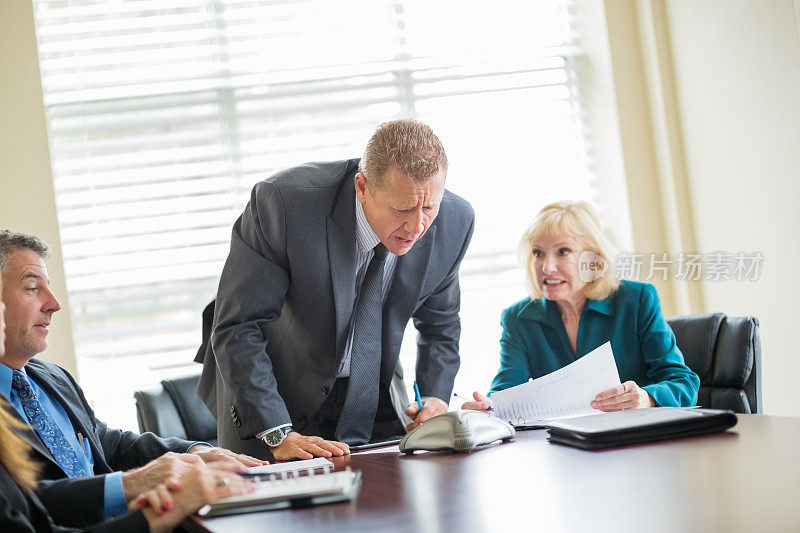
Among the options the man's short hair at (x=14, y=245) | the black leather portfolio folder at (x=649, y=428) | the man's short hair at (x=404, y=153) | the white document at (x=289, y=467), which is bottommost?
the white document at (x=289, y=467)

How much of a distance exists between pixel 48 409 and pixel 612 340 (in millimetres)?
1569

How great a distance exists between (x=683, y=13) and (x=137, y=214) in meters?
2.69

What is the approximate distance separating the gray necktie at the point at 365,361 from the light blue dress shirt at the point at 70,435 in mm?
634

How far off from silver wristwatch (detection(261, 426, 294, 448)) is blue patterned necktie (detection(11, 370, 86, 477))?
43 cm

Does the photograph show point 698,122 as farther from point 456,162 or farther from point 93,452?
point 93,452

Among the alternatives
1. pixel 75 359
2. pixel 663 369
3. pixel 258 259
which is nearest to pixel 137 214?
pixel 75 359

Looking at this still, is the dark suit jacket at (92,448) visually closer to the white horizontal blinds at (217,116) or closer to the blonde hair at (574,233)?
the blonde hair at (574,233)

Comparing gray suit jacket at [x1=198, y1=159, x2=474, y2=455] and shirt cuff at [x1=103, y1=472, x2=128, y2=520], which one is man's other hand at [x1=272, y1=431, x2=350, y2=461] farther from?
shirt cuff at [x1=103, y1=472, x2=128, y2=520]

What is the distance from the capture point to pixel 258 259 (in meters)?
2.07

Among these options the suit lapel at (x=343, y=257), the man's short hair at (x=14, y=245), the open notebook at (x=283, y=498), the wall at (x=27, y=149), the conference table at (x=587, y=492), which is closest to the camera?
the conference table at (x=587, y=492)

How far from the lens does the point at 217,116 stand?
3.79 m

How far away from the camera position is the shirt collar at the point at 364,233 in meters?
2.14

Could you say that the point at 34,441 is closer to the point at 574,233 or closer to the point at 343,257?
the point at 343,257

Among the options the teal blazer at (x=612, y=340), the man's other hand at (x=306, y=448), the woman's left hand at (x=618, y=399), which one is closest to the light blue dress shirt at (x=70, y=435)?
the man's other hand at (x=306, y=448)
